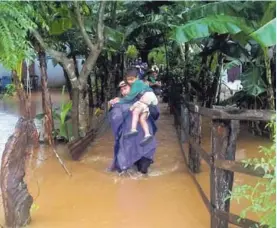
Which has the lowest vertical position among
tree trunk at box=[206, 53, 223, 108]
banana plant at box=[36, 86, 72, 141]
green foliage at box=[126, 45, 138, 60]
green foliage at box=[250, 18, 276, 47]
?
banana plant at box=[36, 86, 72, 141]

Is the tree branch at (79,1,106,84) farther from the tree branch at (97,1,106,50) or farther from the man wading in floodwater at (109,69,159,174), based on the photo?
the man wading in floodwater at (109,69,159,174)

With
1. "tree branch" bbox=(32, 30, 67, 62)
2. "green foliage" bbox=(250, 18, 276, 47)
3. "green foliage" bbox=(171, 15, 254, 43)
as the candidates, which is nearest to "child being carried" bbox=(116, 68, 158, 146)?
"green foliage" bbox=(171, 15, 254, 43)

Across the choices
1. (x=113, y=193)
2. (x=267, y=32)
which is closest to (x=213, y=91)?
(x=113, y=193)

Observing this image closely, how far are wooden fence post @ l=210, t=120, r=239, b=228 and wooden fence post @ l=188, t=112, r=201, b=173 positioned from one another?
66.8 inches

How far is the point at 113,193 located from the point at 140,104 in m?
1.35

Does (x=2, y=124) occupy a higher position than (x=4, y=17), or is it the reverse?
(x=4, y=17)

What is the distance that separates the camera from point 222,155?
13.5 feet

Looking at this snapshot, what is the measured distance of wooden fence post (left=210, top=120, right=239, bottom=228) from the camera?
412 centimetres

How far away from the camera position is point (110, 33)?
27.8 ft

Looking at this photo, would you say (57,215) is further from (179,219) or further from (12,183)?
(179,219)

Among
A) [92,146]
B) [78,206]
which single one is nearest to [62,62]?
[92,146]

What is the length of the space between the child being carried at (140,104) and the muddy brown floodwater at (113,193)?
0.67 m

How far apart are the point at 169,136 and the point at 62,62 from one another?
141 inches

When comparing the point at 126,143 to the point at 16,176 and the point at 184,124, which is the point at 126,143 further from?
the point at 184,124
